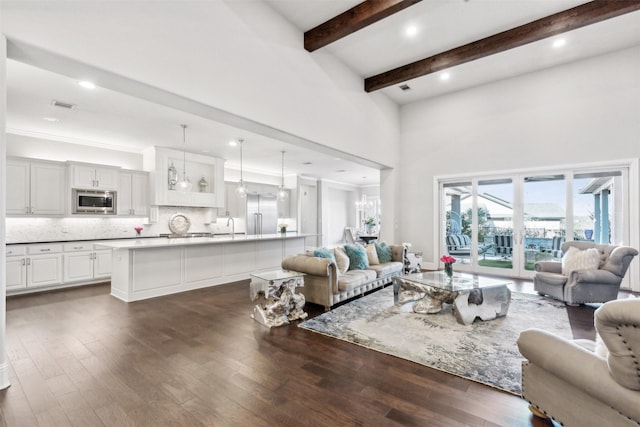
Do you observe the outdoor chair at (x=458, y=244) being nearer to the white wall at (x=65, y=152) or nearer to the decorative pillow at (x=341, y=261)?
the decorative pillow at (x=341, y=261)

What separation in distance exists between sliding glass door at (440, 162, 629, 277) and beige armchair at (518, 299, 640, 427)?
16.4 feet

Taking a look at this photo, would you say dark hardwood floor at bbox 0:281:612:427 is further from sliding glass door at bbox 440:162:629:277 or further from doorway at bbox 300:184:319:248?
doorway at bbox 300:184:319:248

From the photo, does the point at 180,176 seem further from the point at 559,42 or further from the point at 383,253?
the point at 559,42

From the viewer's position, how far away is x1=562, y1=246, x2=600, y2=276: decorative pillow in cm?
424

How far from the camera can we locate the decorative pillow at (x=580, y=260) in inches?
167

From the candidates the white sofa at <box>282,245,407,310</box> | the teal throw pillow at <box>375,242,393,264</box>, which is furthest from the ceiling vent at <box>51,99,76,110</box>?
the teal throw pillow at <box>375,242,393,264</box>

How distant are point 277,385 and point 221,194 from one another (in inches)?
256

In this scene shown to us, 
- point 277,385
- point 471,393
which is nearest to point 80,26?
point 277,385

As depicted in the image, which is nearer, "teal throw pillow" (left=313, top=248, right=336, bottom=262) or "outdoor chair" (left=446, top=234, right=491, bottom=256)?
"teal throw pillow" (left=313, top=248, right=336, bottom=262)

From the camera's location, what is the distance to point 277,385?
2.24 metres

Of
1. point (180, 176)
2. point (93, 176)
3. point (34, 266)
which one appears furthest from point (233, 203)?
point (34, 266)

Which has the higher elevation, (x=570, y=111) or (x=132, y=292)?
(x=570, y=111)

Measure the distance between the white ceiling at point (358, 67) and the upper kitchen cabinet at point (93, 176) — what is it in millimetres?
626

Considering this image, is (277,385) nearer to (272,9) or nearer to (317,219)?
(272,9)
